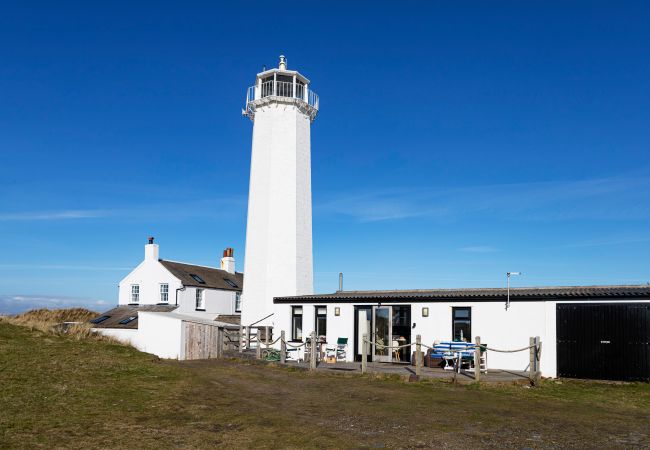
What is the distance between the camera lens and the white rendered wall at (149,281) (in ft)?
116

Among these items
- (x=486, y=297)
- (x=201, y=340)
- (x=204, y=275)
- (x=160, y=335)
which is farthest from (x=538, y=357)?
(x=204, y=275)

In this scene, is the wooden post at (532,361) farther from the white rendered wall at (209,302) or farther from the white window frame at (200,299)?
the white window frame at (200,299)

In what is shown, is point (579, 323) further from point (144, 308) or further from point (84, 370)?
point (144, 308)

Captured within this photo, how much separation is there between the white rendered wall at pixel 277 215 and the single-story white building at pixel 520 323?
4150 mm

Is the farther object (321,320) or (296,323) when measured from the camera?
(296,323)

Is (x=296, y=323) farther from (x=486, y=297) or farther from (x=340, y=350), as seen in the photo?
(x=486, y=297)

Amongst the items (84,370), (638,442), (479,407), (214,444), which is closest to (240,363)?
(84,370)

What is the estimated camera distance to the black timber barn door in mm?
17828

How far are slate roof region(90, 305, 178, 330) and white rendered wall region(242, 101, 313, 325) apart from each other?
7.56 meters

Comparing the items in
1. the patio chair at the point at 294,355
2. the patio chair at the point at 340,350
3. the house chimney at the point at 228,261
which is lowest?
the patio chair at the point at 294,355

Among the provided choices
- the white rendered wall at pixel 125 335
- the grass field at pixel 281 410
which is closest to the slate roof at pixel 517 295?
the grass field at pixel 281 410

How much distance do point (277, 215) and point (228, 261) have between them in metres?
14.8

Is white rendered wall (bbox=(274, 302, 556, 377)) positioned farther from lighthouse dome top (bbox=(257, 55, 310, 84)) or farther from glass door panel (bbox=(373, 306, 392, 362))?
lighthouse dome top (bbox=(257, 55, 310, 84))

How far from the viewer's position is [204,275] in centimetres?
3866
